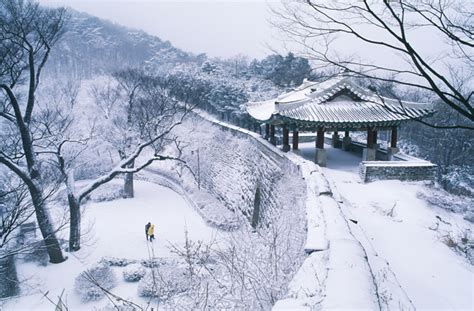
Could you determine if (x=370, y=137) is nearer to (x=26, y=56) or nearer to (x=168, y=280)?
(x=168, y=280)

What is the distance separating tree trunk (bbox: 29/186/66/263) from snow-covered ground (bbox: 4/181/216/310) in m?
0.35

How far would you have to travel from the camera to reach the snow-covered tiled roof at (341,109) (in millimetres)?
11195

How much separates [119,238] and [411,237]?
11.7m

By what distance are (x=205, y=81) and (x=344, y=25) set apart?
34.4 metres

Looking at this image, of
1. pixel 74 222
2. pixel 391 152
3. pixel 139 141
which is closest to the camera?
pixel 74 222

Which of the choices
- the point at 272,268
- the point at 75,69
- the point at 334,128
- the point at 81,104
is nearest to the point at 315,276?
the point at 272,268

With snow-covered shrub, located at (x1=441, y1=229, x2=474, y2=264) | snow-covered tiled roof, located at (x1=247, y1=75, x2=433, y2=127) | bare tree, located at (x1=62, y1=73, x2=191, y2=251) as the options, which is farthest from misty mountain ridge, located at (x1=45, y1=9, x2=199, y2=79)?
snow-covered shrub, located at (x1=441, y1=229, x2=474, y2=264)

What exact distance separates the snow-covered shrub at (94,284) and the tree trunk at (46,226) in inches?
66.8

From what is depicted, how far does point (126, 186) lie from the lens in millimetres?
20906

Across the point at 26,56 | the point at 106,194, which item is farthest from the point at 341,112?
the point at 106,194

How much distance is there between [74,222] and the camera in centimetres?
1184

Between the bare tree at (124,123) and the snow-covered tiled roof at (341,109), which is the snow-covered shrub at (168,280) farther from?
the bare tree at (124,123)

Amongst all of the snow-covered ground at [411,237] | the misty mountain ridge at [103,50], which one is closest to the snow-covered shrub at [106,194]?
the snow-covered ground at [411,237]

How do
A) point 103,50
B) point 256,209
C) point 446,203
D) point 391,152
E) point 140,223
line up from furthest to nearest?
point 103,50 < point 140,223 < point 256,209 < point 391,152 < point 446,203
